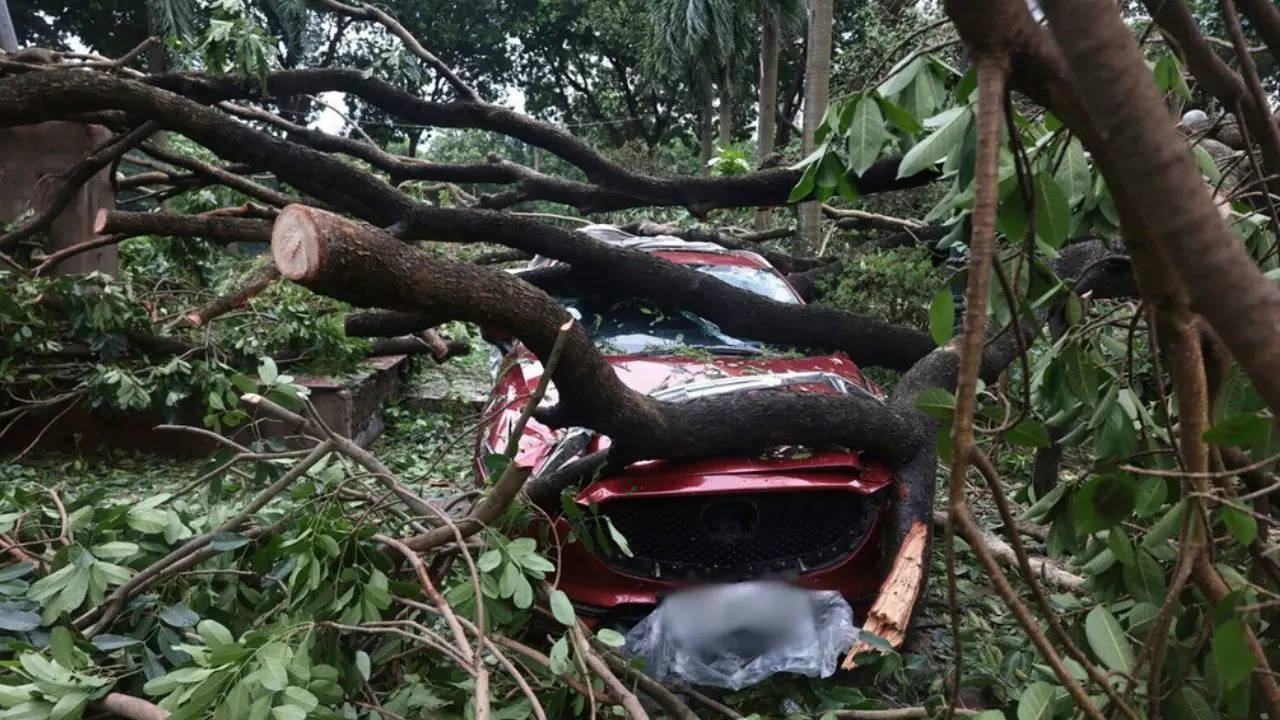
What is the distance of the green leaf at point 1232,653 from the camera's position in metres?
1.06

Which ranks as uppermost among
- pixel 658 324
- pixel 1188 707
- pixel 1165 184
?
pixel 1165 184

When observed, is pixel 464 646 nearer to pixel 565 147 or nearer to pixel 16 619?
pixel 16 619

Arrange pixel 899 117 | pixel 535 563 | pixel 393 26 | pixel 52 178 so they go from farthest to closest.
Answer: pixel 52 178, pixel 393 26, pixel 535 563, pixel 899 117

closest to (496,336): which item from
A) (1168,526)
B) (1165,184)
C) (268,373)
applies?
(268,373)

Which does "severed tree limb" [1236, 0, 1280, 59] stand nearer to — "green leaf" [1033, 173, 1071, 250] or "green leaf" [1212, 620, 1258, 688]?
"green leaf" [1033, 173, 1071, 250]

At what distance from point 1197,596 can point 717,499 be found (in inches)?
70.2

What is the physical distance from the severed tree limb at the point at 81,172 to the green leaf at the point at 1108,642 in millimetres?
5250

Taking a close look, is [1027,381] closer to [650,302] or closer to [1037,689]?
[1037,689]

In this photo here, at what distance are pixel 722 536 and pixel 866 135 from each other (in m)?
2.00

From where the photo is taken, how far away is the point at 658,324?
5.00m

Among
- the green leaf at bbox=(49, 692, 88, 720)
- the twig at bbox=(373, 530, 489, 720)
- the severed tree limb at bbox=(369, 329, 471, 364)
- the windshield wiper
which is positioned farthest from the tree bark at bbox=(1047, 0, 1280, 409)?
the severed tree limb at bbox=(369, 329, 471, 364)

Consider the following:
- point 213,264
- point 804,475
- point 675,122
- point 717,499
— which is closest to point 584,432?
point 717,499

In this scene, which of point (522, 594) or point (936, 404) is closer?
point (936, 404)

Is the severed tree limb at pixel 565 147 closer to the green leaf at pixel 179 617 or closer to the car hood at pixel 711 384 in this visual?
the car hood at pixel 711 384
